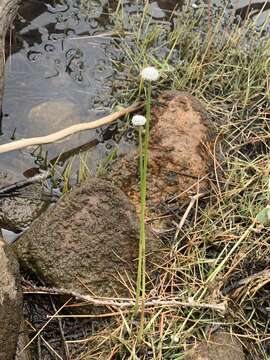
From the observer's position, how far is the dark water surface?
3.19 m

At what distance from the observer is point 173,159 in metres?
2.99

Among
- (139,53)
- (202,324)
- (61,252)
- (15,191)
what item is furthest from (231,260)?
(139,53)

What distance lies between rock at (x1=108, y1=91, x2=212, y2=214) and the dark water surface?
26cm

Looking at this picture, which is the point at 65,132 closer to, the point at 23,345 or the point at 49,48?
the point at 49,48

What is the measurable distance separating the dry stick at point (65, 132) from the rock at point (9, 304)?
764 mm

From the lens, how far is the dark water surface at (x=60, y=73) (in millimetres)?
3186

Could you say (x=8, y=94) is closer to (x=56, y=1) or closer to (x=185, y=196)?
(x=56, y=1)

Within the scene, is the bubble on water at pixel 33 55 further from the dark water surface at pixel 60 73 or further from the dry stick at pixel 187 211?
the dry stick at pixel 187 211

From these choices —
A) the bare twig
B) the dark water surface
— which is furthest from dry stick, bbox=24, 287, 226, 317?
the dark water surface

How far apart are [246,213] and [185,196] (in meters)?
0.34

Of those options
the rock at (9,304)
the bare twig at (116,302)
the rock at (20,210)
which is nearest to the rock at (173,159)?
the rock at (20,210)

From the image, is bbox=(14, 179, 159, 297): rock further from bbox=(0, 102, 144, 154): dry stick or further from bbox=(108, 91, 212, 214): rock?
bbox=(0, 102, 144, 154): dry stick

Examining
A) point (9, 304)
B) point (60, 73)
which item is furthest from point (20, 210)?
point (60, 73)

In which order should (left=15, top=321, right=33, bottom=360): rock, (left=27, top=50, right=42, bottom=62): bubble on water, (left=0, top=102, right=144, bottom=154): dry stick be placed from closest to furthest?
1. (left=15, top=321, right=33, bottom=360): rock
2. (left=0, top=102, right=144, bottom=154): dry stick
3. (left=27, top=50, right=42, bottom=62): bubble on water
